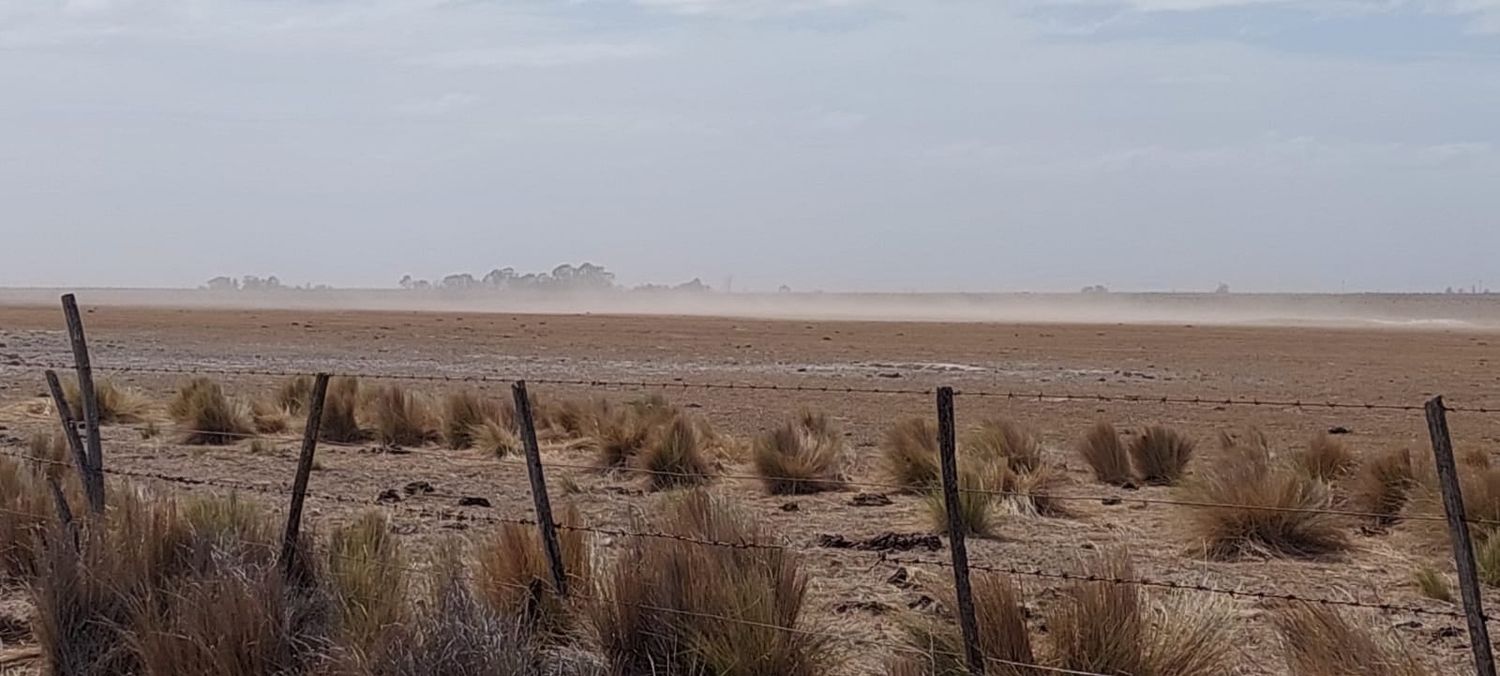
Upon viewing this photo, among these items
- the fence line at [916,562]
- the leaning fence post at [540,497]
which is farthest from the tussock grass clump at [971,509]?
the leaning fence post at [540,497]

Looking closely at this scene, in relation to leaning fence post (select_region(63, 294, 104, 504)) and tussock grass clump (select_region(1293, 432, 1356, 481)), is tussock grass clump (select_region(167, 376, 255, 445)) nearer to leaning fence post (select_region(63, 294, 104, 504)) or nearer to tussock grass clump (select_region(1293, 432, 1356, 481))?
leaning fence post (select_region(63, 294, 104, 504))

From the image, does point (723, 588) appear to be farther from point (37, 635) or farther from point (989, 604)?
point (37, 635)

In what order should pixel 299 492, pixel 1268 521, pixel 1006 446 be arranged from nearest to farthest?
1. pixel 299 492
2. pixel 1268 521
3. pixel 1006 446

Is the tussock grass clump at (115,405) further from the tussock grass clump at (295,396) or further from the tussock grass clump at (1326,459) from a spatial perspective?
the tussock grass clump at (1326,459)

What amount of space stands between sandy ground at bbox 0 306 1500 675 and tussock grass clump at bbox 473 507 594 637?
1.48 metres

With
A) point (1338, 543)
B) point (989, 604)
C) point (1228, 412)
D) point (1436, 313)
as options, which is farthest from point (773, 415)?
point (1436, 313)

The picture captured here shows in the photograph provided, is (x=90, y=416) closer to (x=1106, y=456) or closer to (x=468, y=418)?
(x=468, y=418)

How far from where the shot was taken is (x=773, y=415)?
25.3m

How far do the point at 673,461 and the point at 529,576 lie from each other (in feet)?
25.9

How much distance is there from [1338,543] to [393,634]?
805cm

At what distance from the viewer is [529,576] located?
862cm

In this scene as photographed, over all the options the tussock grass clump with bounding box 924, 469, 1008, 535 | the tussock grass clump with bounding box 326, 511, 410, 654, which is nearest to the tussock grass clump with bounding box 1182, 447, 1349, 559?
the tussock grass clump with bounding box 924, 469, 1008, 535

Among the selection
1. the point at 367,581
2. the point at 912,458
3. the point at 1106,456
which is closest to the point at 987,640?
the point at 367,581

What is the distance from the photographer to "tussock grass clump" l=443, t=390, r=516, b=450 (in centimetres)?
1981
